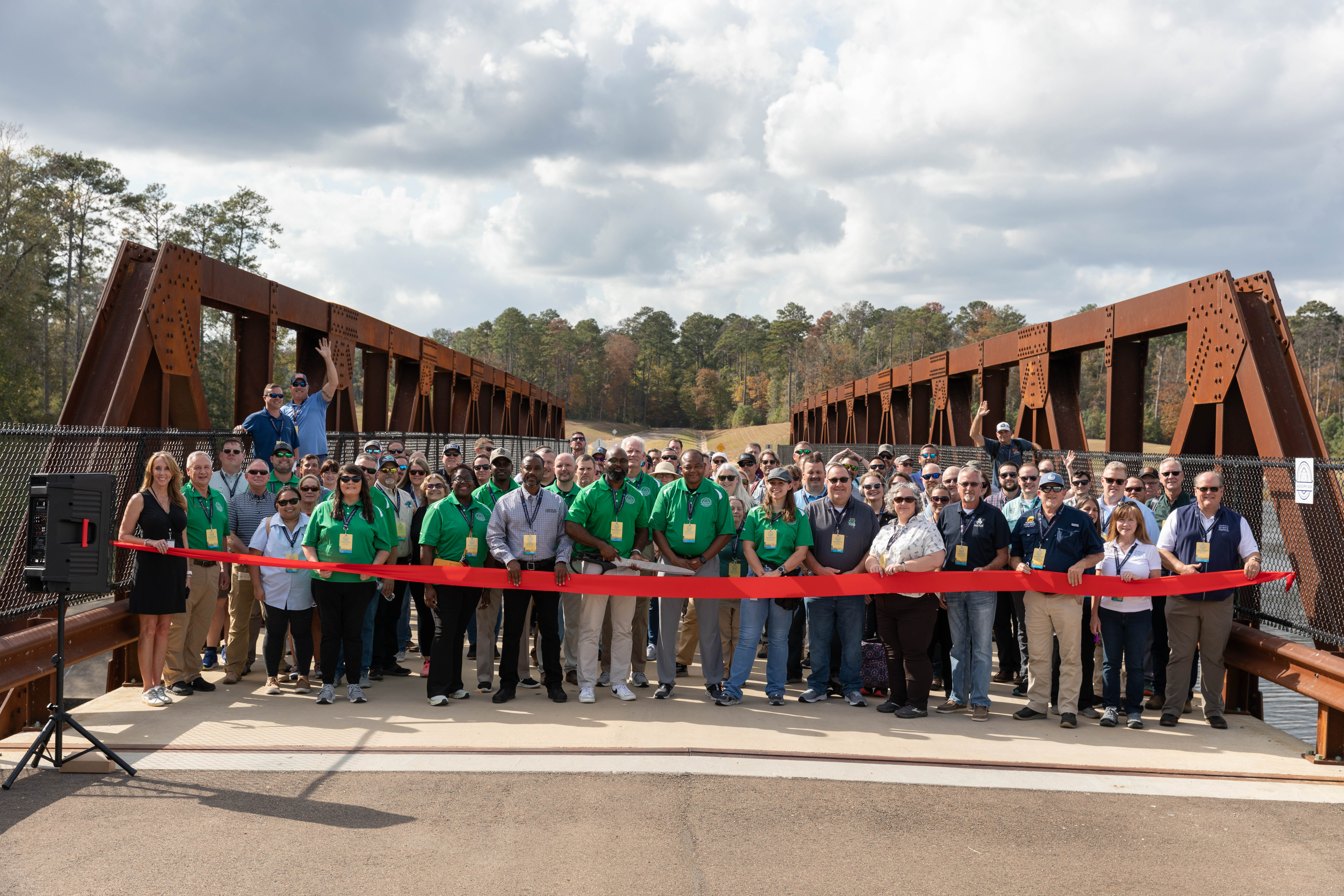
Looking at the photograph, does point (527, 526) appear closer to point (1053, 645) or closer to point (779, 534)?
point (779, 534)

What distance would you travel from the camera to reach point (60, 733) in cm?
549

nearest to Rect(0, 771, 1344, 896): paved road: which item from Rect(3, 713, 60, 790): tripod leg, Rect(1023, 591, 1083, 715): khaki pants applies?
Rect(3, 713, 60, 790): tripod leg

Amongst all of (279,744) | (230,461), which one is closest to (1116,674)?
(279,744)

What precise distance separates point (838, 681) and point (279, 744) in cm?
444

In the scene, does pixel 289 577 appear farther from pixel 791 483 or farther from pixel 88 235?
pixel 88 235

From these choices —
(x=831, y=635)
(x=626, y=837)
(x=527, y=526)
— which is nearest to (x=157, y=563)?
(x=527, y=526)

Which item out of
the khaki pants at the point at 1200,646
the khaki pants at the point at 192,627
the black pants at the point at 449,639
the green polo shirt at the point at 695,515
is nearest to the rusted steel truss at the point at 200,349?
the khaki pants at the point at 192,627

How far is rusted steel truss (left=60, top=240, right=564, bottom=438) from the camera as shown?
7.82 m

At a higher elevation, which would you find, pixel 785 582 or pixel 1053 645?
pixel 785 582

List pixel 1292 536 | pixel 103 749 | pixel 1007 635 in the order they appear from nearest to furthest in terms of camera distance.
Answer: pixel 103 749, pixel 1292 536, pixel 1007 635

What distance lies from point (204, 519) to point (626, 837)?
15.3ft

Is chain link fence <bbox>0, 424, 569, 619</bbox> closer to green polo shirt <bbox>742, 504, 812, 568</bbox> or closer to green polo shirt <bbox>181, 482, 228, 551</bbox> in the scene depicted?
green polo shirt <bbox>181, 482, 228, 551</bbox>

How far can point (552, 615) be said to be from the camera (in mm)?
7730

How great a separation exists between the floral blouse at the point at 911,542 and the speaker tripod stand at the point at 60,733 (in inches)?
209
